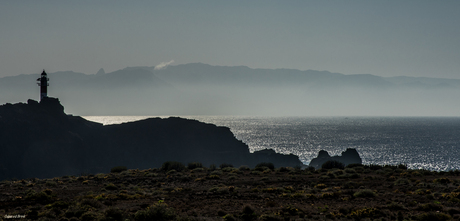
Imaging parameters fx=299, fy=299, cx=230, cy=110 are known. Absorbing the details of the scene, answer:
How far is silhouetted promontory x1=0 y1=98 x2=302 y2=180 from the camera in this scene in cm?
8281

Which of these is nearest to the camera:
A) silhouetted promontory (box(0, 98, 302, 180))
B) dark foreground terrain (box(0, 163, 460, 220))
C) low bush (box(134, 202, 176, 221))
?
low bush (box(134, 202, 176, 221))

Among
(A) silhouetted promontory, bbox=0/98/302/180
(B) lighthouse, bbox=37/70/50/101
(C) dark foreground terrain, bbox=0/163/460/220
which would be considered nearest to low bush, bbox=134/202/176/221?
(C) dark foreground terrain, bbox=0/163/460/220

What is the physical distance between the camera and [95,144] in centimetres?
9319

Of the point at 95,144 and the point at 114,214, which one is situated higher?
the point at 114,214

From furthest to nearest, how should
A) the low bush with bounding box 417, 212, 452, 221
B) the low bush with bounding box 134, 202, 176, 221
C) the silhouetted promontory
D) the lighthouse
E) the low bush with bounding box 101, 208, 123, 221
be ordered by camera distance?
1. the lighthouse
2. the silhouetted promontory
3. the low bush with bounding box 101, 208, 123, 221
4. the low bush with bounding box 134, 202, 176, 221
5. the low bush with bounding box 417, 212, 452, 221

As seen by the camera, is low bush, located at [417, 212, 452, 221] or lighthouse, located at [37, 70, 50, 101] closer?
low bush, located at [417, 212, 452, 221]

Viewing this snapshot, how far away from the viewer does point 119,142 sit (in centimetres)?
9575

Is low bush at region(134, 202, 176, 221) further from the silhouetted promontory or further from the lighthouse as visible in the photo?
the lighthouse

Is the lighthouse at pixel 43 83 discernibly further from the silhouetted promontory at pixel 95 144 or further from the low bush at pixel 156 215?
the low bush at pixel 156 215

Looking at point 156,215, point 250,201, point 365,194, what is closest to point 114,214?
point 156,215

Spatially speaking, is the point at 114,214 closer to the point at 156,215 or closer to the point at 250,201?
the point at 156,215

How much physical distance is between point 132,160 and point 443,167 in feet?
303

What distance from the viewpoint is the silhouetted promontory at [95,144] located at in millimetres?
82812

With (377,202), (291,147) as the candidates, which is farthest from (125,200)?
(291,147)
